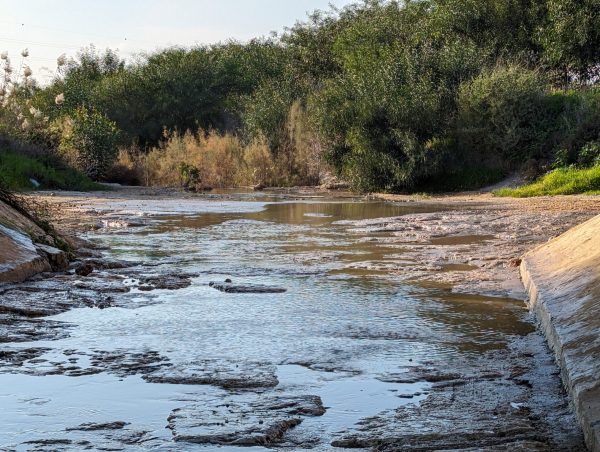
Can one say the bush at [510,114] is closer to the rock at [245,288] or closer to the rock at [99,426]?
the rock at [245,288]

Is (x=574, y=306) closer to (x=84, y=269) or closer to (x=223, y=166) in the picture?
(x=84, y=269)

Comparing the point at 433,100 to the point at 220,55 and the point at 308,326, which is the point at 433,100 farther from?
the point at 220,55

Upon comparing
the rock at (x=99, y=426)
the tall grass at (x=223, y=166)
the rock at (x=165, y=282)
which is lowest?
the rock at (x=99, y=426)

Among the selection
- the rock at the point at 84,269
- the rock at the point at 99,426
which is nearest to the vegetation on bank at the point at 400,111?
the rock at the point at 84,269

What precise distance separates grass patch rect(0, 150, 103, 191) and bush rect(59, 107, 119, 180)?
1812mm

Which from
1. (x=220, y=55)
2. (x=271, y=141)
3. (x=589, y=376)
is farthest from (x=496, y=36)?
(x=589, y=376)

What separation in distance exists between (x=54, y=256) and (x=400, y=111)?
17613mm

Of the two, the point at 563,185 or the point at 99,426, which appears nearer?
the point at 99,426

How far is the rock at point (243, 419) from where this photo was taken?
429 centimetres

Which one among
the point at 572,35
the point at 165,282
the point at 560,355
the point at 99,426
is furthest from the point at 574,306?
the point at 572,35

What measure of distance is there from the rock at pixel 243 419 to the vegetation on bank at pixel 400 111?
1732 centimetres

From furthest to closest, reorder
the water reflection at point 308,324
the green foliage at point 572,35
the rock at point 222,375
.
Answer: the green foliage at point 572,35
the rock at point 222,375
the water reflection at point 308,324

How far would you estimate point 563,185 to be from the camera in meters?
21.8

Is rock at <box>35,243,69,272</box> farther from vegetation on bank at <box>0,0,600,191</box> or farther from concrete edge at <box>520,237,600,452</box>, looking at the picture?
vegetation on bank at <box>0,0,600,191</box>
